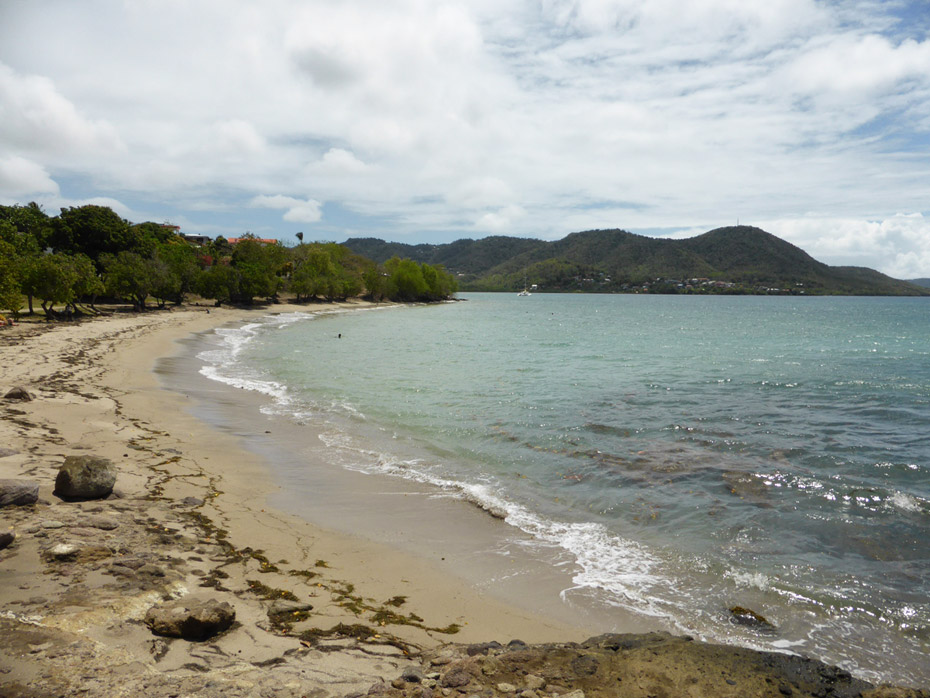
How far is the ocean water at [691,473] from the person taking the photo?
22.2 feet

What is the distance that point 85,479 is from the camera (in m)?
7.89

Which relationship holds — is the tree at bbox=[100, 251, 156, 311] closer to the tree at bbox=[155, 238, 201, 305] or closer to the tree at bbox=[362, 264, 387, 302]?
the tree at bbox=[155, 238, 201, 305]

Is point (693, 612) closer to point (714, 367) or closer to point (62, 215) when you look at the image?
point (714, 367)

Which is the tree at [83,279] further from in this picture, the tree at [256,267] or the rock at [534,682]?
the rock at [534,682]

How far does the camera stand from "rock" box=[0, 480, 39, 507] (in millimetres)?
7082

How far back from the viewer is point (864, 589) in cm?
718

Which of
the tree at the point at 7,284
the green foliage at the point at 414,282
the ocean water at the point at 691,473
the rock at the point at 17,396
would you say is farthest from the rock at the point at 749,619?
the green foliage at the point at 414,282

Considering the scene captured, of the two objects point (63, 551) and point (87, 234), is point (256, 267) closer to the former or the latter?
point (87, 234)

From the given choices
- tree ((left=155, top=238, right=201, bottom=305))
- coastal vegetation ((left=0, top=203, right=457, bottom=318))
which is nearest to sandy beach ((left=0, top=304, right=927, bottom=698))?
coastal vegetation ((left=0, top=203, right=457, bottom=318))

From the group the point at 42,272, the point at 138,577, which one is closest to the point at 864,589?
the point at 138,577

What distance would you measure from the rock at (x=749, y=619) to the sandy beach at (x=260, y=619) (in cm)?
119

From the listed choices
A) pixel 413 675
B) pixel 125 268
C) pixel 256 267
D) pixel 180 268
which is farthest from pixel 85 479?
pixel 256 267

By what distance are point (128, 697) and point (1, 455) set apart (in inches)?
320

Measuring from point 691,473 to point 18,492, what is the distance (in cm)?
1267
